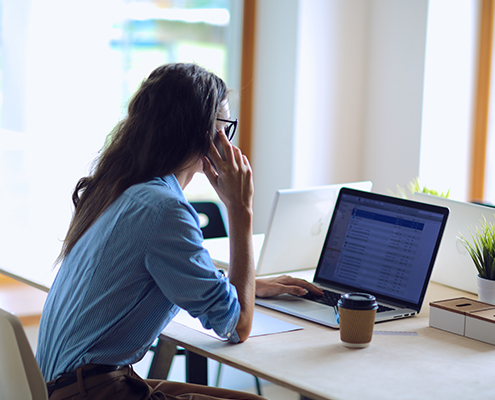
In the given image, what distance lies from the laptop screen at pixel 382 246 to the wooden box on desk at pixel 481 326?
19 centimetres

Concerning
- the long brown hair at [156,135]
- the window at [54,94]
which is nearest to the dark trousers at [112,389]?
the long brown hair at [156,135]

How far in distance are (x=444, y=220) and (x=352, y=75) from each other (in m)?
2.38

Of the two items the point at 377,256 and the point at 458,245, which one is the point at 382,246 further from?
the point at 458,245

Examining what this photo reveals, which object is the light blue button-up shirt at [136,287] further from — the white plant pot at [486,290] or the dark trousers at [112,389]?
the white plant pot at [486,290]

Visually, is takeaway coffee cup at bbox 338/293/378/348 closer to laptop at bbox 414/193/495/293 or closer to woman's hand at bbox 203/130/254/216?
woman's hand at bbox 203/130/254/216

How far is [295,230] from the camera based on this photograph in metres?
1.95

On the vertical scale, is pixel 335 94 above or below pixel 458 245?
above

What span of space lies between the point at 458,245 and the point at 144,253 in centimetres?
102

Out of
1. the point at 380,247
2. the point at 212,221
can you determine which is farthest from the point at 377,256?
the point at 212,221

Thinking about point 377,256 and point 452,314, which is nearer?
point 452,314

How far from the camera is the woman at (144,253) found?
1.20 metres

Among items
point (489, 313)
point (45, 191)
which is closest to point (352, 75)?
point (45, 191)

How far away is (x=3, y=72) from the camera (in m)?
3.22

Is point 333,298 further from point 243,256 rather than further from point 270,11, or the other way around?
point 270,11
